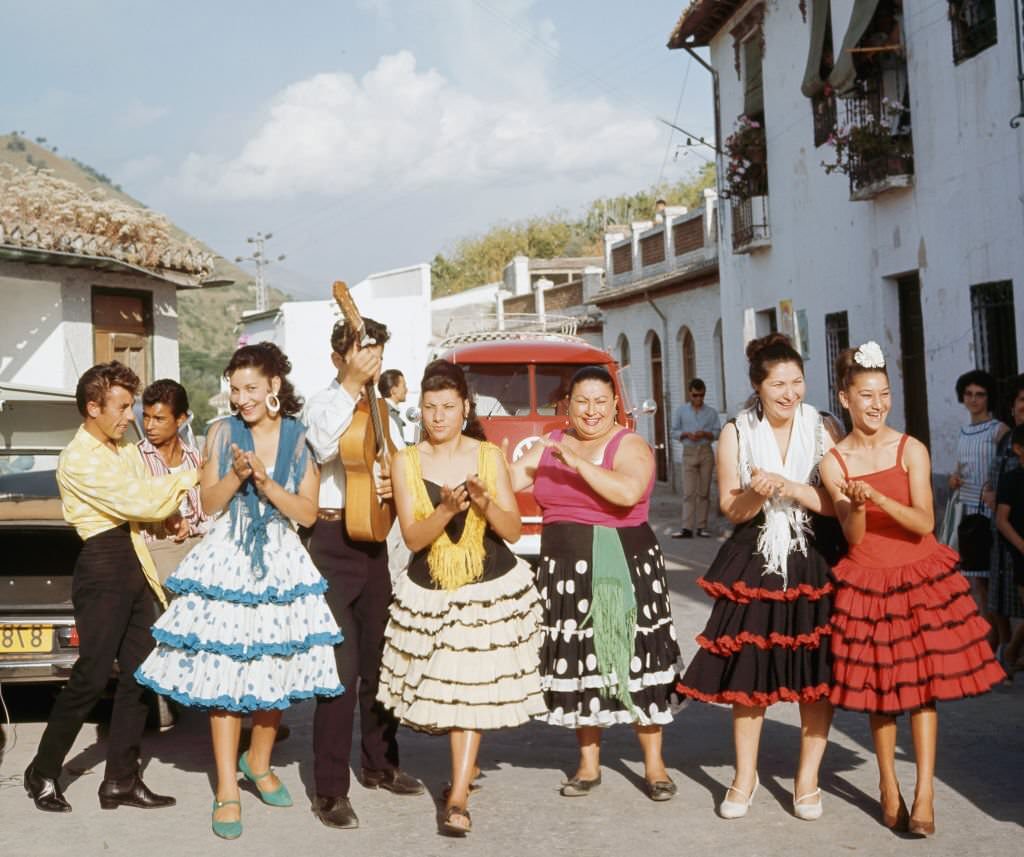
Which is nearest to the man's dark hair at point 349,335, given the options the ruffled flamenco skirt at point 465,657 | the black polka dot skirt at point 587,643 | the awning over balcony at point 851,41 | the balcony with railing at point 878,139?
the ruffled flamenco skirt at point 465,657

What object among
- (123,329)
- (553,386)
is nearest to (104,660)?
(553,386)

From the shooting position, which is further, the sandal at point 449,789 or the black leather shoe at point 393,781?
the black leather shoe at point 393,781

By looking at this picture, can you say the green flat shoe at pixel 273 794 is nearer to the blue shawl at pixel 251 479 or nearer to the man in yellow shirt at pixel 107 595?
the man in yellow shirt at pixel 107 595

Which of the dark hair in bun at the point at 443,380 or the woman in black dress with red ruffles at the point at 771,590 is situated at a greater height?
the dark hair in bun at the point at 443,380

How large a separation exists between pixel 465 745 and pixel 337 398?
1510 millimetres

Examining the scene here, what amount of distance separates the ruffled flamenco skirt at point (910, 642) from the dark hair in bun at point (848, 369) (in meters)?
0.76

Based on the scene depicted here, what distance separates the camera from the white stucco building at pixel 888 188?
14.8 meters

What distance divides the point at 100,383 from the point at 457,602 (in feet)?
6.18

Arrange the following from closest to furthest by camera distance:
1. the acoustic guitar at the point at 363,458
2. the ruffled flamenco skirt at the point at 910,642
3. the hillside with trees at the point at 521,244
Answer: the ruffled flamenco skirt at the point at 910,642 → the acoustic guitar at the point at 363,458 → the hillside with trees at the point at 521,244

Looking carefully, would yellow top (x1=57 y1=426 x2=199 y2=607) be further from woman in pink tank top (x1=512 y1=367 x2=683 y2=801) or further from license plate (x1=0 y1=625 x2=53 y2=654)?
woman in pink tank top (x1=512 y1=367 x2=683 y2=801)

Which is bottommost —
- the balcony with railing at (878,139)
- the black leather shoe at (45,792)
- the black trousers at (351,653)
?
the black leather shoe at (45,792)

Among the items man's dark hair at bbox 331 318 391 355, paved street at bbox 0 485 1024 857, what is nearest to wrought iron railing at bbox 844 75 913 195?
paved street at bbox 0 485 1024 857

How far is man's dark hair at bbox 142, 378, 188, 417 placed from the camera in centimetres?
709

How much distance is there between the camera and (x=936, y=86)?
15.9 metres
